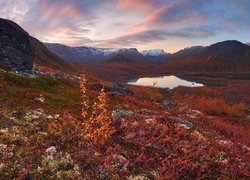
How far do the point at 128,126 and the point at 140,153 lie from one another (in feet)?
10.2

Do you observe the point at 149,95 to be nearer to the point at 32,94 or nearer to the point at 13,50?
the point at 13,50

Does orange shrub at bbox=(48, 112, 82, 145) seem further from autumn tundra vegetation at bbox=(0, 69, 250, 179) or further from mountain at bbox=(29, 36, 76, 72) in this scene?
mountain at bbox=(29, 36, 76, 72)

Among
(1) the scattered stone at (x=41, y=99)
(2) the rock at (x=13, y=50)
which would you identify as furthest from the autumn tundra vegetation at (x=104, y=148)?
(2) the rock at (x=13, y=50)

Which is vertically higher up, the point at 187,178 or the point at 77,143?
the point at 77,143

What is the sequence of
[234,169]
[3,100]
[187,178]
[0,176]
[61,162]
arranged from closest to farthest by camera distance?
[0,176]
[61,162]
[187,178]
[234,169]
[3,100]

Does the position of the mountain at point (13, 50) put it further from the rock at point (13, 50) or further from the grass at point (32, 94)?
the grass at point (32, 94)

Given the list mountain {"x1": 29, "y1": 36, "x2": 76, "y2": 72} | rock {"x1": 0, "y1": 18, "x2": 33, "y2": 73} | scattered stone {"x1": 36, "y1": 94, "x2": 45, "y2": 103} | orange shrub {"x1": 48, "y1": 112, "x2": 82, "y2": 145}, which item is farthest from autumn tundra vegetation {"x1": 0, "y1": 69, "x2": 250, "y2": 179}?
mountain {"x1": 29, "y1": 36, "x2": 76, "y2": 72}

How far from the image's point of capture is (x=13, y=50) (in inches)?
1266

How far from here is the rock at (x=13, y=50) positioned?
30.8m

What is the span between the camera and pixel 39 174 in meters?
11.0

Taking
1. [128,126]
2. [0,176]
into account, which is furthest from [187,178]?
[0,176]

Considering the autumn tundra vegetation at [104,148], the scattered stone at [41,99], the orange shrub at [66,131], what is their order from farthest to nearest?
the scattered stone at [41,99]
the orange shrub at [66,131]
the autumn tundra vegetation at [104,148]

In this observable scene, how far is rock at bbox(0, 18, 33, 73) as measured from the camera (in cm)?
3083

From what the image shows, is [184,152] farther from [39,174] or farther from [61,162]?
[39,174]
